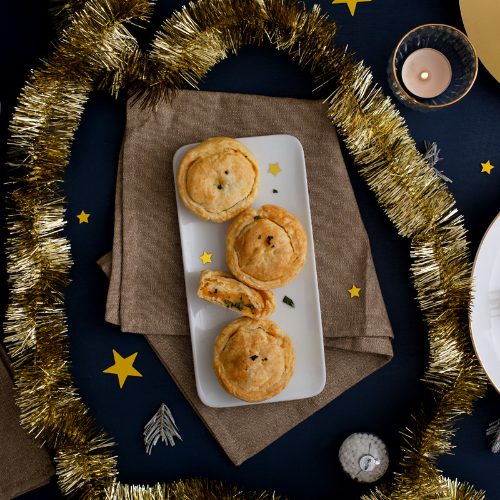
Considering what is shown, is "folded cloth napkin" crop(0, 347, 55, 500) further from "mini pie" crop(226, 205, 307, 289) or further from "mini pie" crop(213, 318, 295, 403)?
"mini pie" crop(226, 205, 307, 289)

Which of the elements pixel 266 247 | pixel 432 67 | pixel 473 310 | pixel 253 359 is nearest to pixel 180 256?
pixel 266 247

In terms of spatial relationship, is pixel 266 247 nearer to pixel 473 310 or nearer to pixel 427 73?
pixel 473 310

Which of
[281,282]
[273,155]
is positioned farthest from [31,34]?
[281,282]

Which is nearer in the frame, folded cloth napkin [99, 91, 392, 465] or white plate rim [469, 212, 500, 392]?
white plate rim [469, 212, 500, 392]

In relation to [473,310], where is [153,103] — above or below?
above

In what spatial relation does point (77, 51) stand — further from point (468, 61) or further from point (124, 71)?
point (468, 61)

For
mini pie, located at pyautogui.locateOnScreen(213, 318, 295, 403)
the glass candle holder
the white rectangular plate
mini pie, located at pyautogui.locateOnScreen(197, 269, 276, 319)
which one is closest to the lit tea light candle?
the glass candle holder
